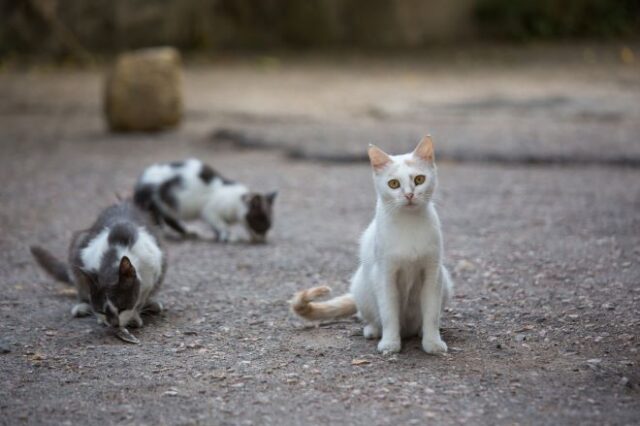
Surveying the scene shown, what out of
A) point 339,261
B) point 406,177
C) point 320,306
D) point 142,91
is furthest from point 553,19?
point 406,177

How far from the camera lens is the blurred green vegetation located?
17562 mm

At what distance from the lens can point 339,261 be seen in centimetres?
677

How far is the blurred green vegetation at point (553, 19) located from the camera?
57.6 ft

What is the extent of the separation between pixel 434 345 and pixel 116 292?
171 cm

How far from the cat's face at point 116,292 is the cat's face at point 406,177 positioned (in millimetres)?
1426

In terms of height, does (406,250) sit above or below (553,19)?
below

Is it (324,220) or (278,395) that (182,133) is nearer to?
(324,220)

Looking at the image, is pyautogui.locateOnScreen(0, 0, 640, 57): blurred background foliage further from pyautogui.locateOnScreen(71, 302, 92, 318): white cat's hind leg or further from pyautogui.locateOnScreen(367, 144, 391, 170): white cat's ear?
pyautogui.locateOnScreen(367, 144, 391, 170): white cat's ear

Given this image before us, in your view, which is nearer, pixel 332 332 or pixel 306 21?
pixel 332 332

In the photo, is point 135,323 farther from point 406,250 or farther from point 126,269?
point 406,250

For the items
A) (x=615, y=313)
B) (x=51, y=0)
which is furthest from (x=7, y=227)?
(x=51, y=0)

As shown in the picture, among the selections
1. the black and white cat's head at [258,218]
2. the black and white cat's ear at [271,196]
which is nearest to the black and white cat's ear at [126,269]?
the black and white cat's head at [258,218]

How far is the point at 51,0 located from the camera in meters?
16.7

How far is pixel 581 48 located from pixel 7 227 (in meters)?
11.5
